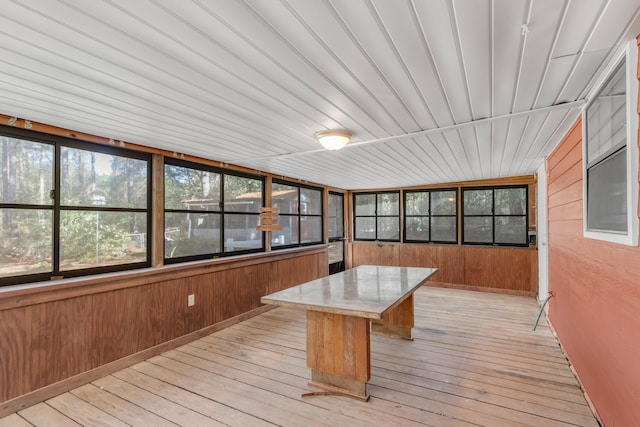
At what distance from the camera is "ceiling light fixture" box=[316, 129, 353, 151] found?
2.61 metres

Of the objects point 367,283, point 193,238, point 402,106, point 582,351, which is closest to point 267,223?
point 193,238

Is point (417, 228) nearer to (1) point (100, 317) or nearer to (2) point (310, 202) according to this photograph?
(2) point (310, 202)

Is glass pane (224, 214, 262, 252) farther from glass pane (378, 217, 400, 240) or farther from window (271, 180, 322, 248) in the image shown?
glass pane (378, 217, 400, 240)

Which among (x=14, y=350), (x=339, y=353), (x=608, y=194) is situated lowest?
(x=339, y=353)

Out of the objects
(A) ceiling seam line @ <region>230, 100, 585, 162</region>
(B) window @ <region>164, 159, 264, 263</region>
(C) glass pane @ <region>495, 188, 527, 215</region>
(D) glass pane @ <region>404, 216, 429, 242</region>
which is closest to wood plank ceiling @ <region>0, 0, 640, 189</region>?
(A) ceiling seam line @ <region>230, 100, 585, 162</region>

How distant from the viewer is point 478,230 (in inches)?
241

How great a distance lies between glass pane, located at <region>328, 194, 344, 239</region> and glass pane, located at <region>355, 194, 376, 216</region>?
38 cm

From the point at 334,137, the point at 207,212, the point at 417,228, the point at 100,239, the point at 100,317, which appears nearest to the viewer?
the point at 334,137

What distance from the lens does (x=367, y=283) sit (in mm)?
3135

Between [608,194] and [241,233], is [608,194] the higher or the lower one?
the higher one

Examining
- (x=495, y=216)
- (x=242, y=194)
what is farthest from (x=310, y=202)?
(x=495, y=216)

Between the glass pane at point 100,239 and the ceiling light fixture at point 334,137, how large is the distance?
207 centimetres

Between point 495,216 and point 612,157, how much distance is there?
4627mm

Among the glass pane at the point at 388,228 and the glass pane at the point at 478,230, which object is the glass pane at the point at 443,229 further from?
the glass pane at the point at 388,228
